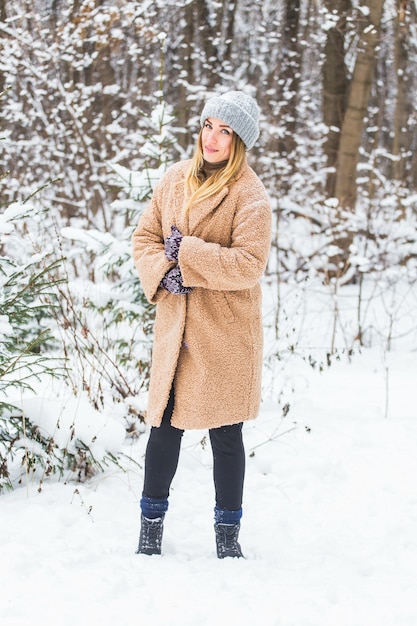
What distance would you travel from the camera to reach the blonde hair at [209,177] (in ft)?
7.72

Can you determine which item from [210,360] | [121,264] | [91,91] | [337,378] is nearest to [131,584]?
[210,360]

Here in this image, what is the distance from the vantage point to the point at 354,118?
8.58 metres

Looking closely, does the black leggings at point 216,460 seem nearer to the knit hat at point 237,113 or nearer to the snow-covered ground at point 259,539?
the snow-covered ground at point 259,539

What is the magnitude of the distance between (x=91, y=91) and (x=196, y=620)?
8364 mm

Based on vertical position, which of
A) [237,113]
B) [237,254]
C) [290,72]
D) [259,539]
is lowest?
[259,539]

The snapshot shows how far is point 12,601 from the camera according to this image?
2041 millimetres

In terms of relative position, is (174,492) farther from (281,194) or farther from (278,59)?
(278,59)

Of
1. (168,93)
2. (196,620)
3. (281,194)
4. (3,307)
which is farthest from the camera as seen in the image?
(168,93)

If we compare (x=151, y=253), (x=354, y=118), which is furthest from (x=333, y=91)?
(x=151, y=253)

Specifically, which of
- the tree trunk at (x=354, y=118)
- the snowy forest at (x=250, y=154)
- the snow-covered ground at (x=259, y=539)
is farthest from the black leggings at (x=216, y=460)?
the tree trunk at (x=354, y=118)

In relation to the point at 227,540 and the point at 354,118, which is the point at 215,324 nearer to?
the point at 227,540

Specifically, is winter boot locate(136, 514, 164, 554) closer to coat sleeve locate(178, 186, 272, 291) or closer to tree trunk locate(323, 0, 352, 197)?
coat sleeve locate(178, 186, 272, 291)

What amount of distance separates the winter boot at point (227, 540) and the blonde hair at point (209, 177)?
50.1 inches

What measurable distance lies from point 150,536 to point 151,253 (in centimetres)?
113
